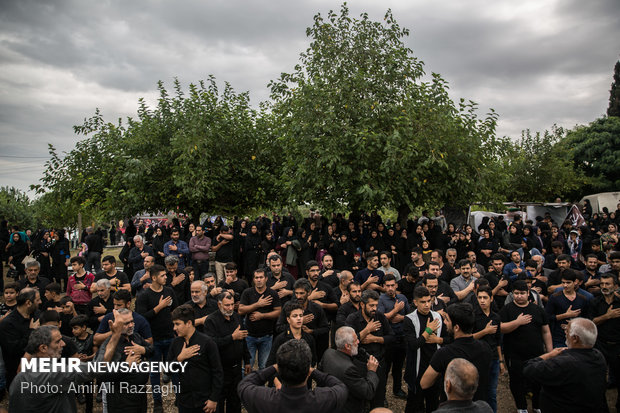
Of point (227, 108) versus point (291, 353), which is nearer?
point (291, 353)

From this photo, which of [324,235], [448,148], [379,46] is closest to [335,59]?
[379,46]

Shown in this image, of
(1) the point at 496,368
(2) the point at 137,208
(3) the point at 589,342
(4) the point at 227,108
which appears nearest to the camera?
(3) the point at 589,342

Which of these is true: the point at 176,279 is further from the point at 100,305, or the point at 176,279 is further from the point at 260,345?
the point at 260,345

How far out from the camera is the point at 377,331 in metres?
4.83

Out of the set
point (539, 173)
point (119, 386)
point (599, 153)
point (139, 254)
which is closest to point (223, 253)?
point (139, 254)

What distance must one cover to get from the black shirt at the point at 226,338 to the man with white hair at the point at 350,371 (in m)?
1.60

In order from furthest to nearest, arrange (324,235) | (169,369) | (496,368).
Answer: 1. (324,235)
2. (496,368)
3. (169,369)

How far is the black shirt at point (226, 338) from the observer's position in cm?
489

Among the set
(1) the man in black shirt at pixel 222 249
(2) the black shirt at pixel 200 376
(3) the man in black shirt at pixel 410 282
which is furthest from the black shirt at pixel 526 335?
(1) the man in black shirt at pixel 222 249

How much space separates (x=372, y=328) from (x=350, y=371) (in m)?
1.16

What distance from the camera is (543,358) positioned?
3850 mm

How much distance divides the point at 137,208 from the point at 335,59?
8.96m

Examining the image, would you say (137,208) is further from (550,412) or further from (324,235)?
(550,412)

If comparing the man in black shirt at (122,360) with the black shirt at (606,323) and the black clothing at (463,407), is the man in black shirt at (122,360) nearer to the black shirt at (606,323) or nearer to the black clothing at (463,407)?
the black clothing at (463,407)
